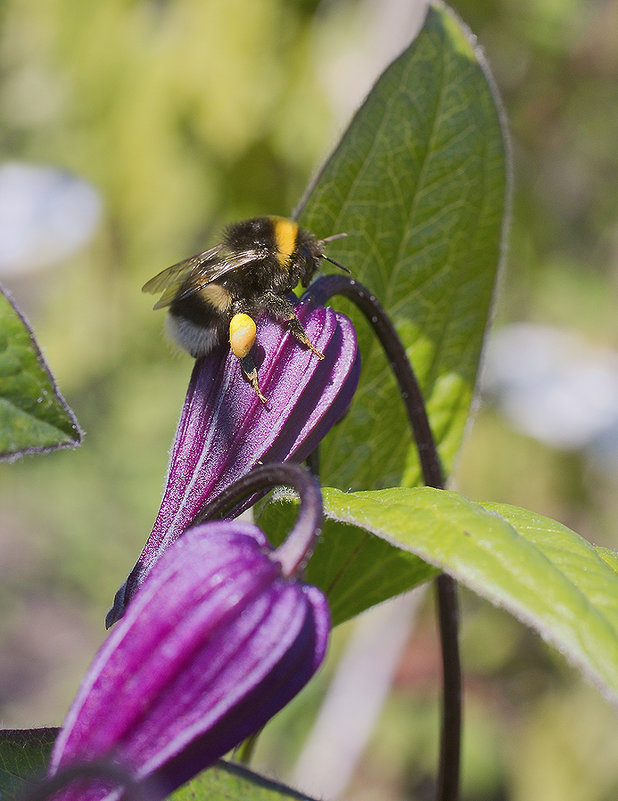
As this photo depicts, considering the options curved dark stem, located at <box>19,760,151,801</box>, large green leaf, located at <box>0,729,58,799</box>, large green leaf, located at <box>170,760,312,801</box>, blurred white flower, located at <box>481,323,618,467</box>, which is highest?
curved dark stem, located at <box>19,760,151,801</box>

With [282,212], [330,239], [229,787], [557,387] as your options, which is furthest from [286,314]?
[557,387]

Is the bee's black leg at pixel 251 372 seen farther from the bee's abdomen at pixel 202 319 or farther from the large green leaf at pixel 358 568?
the large green leaf at pixel 358 568

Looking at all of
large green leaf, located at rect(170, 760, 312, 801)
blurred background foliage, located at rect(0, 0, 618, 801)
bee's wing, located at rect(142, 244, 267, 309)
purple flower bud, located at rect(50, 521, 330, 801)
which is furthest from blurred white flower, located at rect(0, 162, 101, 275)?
purple flower bud, located at rect(50, 521, 330, 801)

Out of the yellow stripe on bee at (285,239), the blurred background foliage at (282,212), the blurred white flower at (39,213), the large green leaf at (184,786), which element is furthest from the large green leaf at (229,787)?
the blurred white flower at (39,213)

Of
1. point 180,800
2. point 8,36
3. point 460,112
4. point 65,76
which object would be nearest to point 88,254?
point 65,76

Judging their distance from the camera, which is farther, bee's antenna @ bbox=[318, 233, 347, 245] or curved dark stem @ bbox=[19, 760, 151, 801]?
bee's antenna @ bbox=[318, 233, 347, 245]

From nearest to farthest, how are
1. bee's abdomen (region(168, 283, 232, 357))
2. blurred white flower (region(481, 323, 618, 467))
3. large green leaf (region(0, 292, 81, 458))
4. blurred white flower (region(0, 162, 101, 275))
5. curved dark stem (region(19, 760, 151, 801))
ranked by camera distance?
curved dark stem (region(19, 760, 151, 801)), large green leaf (region(0, 292, 81, 458)), bee's abdomen (region(168, 283, 232, 357)), blurred white flower (region(481, 323, 618, 467)), blurred white flower (region(0, 162, 101, 275))

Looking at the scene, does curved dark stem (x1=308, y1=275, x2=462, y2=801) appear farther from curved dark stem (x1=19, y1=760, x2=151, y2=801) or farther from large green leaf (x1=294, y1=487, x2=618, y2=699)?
curved dark stem (x1=19, y1=760, x2=151, y2=801)

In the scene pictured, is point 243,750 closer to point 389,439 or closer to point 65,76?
point 389,439
